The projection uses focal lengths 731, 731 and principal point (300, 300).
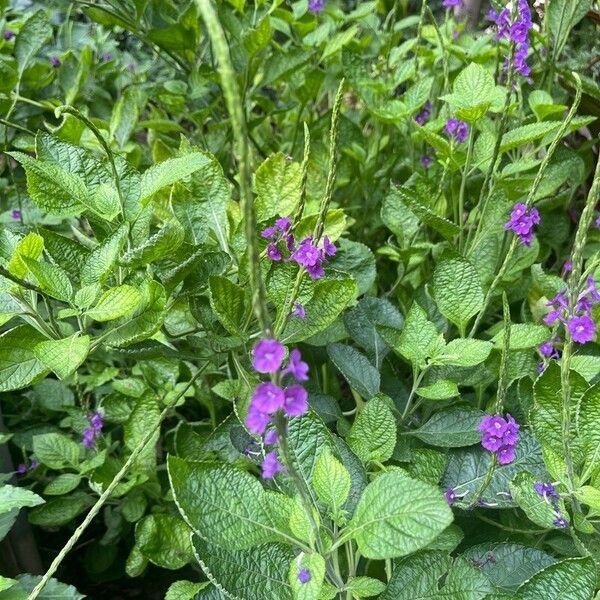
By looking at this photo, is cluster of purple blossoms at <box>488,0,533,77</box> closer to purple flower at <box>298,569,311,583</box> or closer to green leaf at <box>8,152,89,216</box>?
green leaf at <box>8,152,89,216</box>

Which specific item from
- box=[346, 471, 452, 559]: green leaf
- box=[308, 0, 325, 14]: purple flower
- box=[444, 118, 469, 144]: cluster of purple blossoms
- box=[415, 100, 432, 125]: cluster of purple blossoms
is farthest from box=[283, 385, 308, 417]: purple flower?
box=[308, 0, 325, 14]: purple flower

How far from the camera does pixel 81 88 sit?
1550mm

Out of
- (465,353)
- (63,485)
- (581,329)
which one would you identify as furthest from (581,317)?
(63,485)

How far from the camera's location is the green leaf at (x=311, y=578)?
0.63 meters

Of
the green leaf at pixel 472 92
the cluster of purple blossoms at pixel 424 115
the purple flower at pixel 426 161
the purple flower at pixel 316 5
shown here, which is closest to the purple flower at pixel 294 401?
the green leaf at pixel 472 92

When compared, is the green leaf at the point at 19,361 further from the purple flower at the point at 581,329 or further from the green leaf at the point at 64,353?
the purple flower at the point at 581,329

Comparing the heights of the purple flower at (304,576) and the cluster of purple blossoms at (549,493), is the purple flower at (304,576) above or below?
above

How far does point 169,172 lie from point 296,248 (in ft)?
0.55

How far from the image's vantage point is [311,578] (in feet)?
2.11

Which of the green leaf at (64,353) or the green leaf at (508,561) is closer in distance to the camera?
the green leaf at (64,353)

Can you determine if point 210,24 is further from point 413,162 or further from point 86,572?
point 86,572

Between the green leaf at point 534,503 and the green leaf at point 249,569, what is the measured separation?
251 millimetres

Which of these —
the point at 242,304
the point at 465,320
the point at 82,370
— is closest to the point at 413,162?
the point at 465,320

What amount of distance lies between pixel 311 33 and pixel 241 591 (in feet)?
3.77
